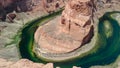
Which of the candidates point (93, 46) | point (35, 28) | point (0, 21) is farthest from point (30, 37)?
point (93, 46)

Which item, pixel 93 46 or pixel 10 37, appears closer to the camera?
pixel 93 46

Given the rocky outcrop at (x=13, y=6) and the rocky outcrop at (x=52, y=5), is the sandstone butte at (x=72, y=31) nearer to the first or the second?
the rocky outcrop at (x=52, y=5)

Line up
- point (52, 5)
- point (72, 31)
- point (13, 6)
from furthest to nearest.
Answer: point (52, 5) → point (13, 6) → point (72, 31)

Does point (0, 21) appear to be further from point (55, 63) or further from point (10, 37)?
point (55, 63)

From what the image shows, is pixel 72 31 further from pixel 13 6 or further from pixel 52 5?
pixel 13 6

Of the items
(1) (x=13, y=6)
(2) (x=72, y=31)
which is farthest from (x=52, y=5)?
(2) (x=72, y=31)

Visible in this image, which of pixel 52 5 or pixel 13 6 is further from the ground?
pixel 52 5

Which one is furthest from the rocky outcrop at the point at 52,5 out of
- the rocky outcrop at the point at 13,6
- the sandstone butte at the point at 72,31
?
the sandstone butte at the point at 72,31

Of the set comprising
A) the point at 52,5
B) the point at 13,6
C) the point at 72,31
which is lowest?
the point at 13,6

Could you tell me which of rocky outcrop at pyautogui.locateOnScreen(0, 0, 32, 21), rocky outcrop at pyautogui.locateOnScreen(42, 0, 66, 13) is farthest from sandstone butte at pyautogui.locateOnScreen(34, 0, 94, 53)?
rocky outcrop at pyautogui.locateOnScreen(0, 0, 32, 21)
